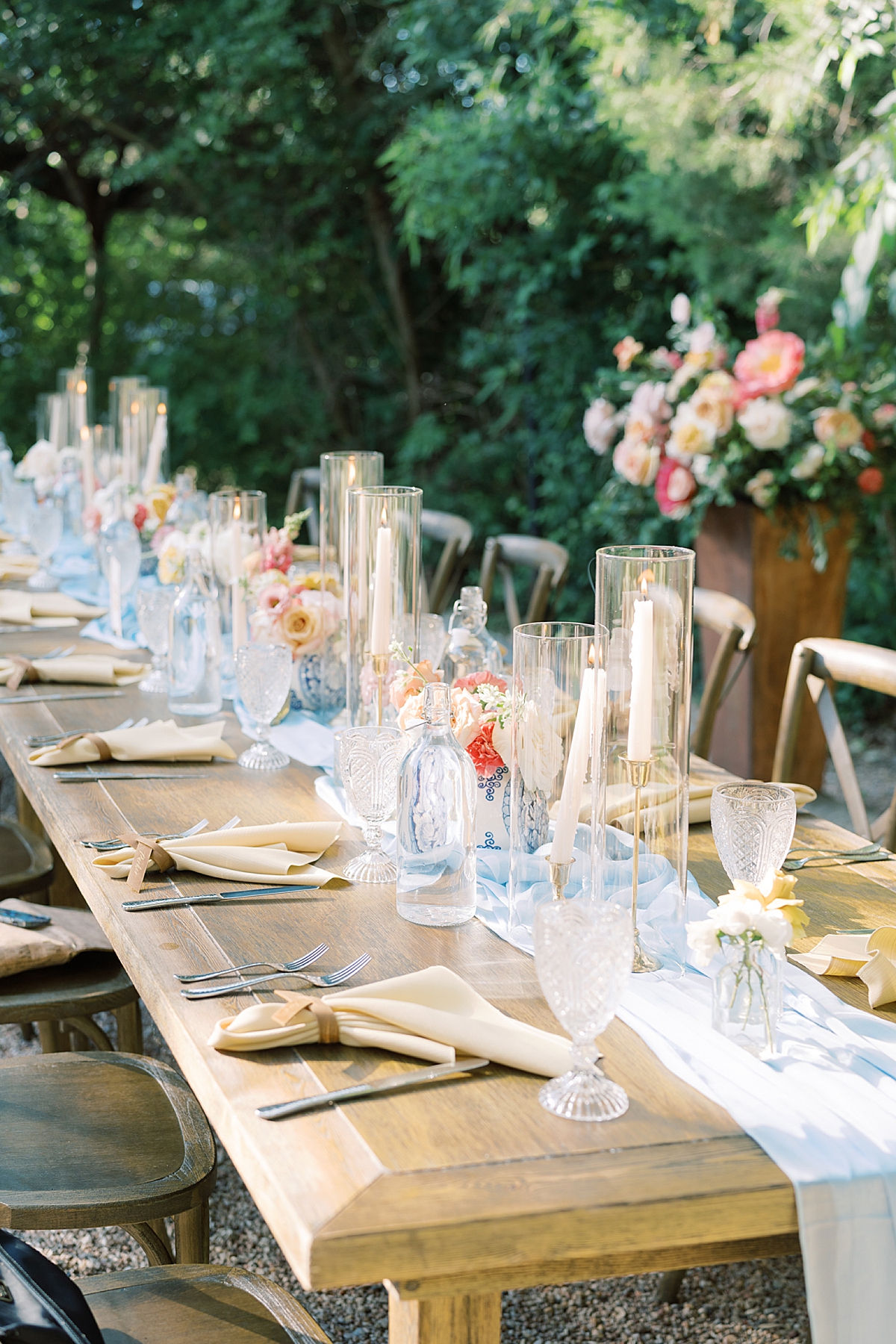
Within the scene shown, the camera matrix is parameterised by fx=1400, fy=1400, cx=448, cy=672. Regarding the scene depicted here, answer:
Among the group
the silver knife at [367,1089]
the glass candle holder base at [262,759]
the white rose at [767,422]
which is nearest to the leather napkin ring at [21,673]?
the glass candle holder base at [262,759]

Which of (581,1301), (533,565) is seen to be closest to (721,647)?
(533,565)

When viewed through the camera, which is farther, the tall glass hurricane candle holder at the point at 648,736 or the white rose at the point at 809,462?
the white rose at the point at 809,462

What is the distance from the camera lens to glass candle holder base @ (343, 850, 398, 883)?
1.50 metres

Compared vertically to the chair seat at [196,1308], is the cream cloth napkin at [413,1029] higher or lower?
higher

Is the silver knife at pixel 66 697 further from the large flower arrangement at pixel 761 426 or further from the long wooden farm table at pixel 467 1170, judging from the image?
the large flower arrangement at pixel 761 426

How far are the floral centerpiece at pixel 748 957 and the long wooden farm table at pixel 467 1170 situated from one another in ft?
0.28

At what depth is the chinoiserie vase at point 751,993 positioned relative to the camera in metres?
1.13

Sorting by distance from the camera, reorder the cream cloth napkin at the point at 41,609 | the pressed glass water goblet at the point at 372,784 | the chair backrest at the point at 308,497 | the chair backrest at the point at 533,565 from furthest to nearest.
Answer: the chair backrest at the point at 308,497, the chair backrest at the point at 533,565, the cream cloth napkin at the point at 41,609, the pressed glass water goblet at the point at 372,784

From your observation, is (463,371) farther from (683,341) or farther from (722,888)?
(722,888)

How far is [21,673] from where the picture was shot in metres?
2.30

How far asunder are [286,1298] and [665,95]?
3.79 metres

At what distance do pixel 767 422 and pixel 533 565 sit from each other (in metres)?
0.67

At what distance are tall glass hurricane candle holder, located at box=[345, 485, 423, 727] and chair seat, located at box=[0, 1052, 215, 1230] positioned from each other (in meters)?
0.52

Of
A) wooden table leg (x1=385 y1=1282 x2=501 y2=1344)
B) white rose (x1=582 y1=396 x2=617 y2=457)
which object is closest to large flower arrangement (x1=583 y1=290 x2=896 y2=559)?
white rose (x1=582 y1=396 x2=617 y2=457)
